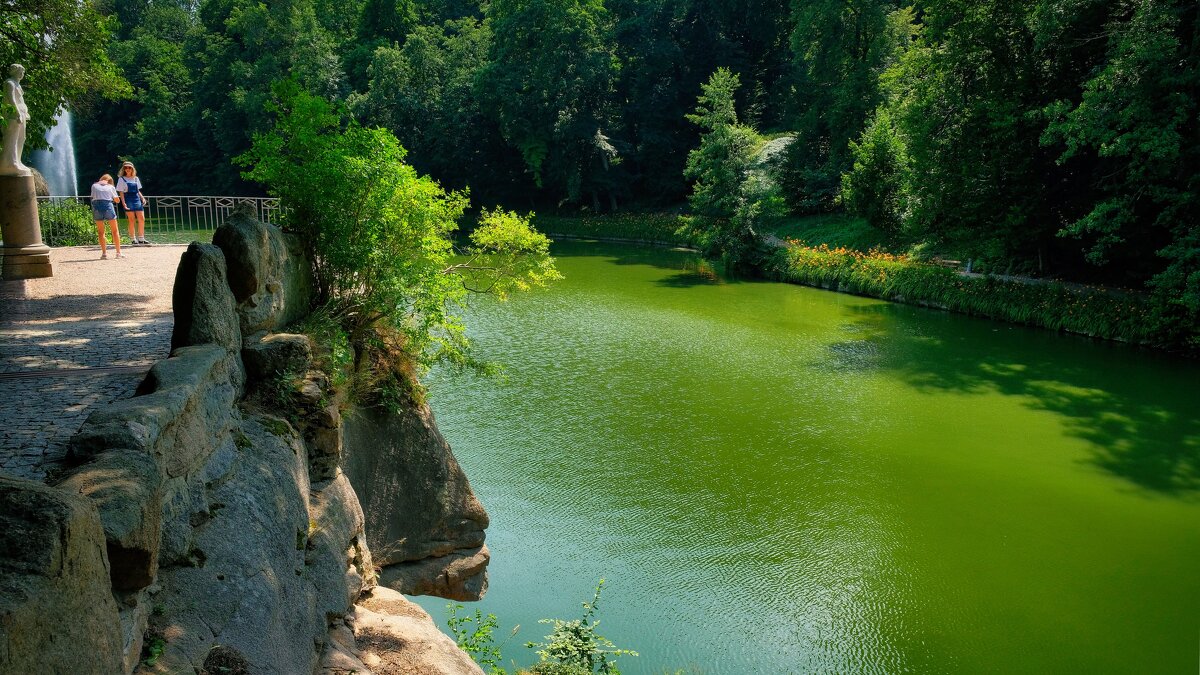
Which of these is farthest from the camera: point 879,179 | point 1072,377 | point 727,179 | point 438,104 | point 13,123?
point 438,104

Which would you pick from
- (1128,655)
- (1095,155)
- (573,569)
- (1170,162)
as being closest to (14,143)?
Answer: (573,569)

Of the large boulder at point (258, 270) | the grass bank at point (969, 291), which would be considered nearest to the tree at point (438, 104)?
the grass bank at point (969, 291)

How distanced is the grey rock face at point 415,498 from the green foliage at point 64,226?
33.8 ft

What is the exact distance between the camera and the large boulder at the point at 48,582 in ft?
8.85

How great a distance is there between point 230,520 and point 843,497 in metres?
7.51

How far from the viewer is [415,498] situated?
8.78 meters

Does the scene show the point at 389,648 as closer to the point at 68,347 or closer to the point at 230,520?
the point at 230,520

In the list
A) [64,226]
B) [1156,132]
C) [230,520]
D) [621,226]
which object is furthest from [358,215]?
[621,226]

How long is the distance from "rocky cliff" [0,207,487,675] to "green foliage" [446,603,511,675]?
518 millimetres

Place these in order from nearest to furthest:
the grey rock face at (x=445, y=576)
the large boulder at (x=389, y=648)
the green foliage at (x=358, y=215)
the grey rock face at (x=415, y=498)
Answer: the large boulder at (x=389, y=648) < the green foliage at (x=358, y=215) < the grey rock face at (x=415, y=498) < the grey rock face at (x=445, y=576)

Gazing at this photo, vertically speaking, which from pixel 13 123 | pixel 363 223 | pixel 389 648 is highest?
pixel 13 123

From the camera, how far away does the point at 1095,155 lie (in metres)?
19.8

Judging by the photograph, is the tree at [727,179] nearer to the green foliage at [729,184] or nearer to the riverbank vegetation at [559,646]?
the green foliage at [729,184]

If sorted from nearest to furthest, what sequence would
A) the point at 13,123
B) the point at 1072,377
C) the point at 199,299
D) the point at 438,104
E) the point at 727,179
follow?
the point at 199,299
the point at 13,123
the point at 1072,377
the point at 727,179
the point at 438,104
